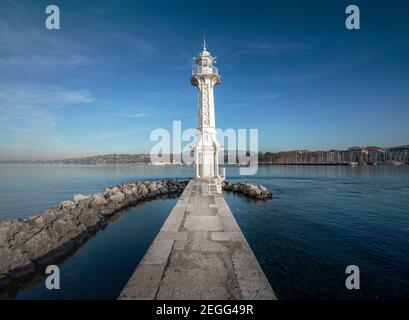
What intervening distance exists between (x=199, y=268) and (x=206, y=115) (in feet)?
46.2

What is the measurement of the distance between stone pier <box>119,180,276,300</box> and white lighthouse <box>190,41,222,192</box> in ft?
35.4

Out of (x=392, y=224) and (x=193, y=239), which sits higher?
(x=193, y=239)

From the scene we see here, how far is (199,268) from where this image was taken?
14.3 feet

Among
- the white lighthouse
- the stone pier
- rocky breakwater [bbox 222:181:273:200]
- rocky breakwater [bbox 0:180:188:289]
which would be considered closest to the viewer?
the stone pier

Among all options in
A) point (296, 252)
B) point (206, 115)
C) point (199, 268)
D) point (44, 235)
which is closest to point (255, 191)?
point (206, 115)

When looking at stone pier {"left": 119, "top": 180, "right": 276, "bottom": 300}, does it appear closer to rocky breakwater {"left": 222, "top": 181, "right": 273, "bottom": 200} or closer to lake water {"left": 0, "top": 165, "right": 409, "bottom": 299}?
lake water {"left": 0, "top": 165, "right": 409, "bottom": 299}

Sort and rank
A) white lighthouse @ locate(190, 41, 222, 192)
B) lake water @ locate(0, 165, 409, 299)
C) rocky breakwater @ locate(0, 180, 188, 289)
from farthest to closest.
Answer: white lighthouse @ locate(190, 41, 222, 192), rocky breakwater @ locate(0, 180, 188, 289), lake water @ locate(0, 165, 409, 299)

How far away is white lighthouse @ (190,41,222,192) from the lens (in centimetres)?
1744

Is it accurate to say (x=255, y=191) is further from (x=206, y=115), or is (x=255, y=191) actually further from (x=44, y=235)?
(x=44, y=235)

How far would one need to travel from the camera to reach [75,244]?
9.22 meters

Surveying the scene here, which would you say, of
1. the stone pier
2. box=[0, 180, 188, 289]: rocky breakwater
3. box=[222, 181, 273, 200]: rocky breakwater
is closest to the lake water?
box=[0, 180, 188, 289]: rocky breakwater

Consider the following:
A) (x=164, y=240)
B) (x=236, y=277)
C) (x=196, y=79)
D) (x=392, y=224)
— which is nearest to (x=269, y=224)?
(x=392, y=224)
